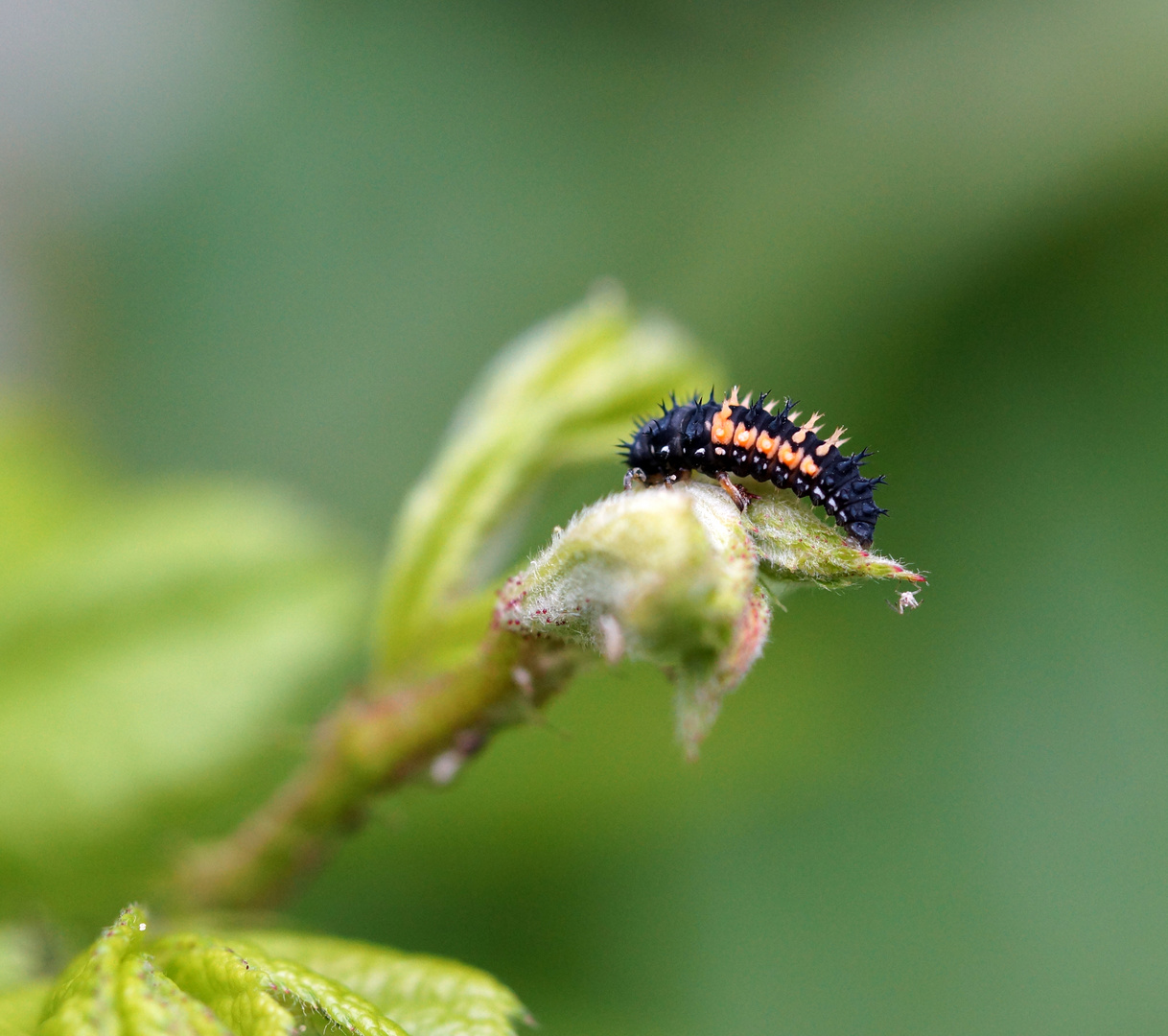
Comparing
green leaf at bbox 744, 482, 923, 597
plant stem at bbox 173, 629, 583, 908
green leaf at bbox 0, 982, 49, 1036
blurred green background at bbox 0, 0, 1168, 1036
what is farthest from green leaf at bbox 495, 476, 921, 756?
green leaf at bbox 0, 982, 49, 1036

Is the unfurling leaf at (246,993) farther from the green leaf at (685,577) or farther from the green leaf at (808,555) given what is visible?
the green leaf at (808,555)

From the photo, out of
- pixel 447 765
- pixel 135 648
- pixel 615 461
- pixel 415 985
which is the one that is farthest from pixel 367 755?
pixel 135 648

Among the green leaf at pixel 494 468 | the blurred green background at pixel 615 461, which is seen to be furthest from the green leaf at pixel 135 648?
the green leaf at pixel 494 468

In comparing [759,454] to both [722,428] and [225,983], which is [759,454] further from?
[225,983]

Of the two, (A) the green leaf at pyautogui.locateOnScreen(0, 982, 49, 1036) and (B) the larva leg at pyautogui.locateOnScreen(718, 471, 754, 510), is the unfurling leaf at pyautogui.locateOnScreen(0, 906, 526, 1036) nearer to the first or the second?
(A) the green leaf at pyautogui.locateOnScreen(0, 982, 49, 1036)

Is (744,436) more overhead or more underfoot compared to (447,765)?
more overhead

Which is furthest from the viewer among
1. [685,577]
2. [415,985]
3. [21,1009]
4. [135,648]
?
[135,648]

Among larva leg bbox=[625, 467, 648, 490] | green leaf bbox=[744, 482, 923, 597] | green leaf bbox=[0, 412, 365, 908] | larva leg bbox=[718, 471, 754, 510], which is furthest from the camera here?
green leaf bbox=[0, 412, 365, 908]

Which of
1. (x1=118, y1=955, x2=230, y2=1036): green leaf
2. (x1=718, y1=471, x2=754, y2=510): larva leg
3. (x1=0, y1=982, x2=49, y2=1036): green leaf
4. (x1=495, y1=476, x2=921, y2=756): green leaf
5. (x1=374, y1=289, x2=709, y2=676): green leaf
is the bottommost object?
(x1=118, y1=955, x2=230, y2=1036): green leaf
